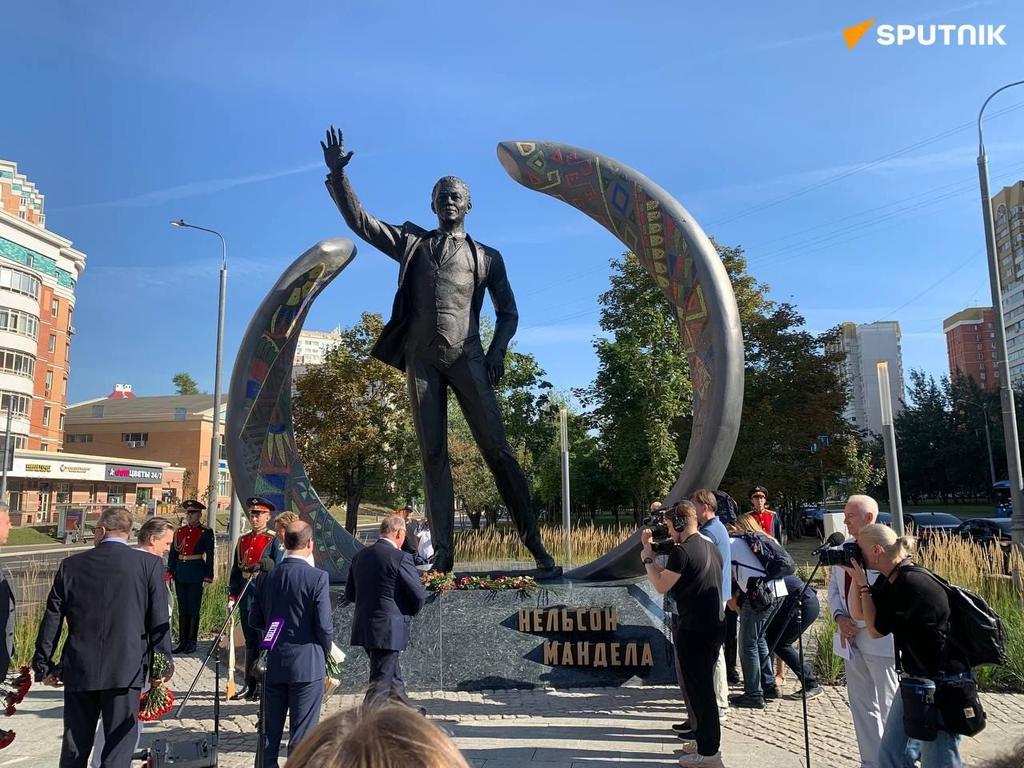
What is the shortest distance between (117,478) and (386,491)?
2634 centimetres

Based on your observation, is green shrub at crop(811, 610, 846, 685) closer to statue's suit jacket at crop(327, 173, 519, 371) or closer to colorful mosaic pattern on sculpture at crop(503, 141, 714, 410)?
colorful mosaic pattern on sculpture at crop(503, 141, 714, 410)

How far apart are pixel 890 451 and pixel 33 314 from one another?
149ft

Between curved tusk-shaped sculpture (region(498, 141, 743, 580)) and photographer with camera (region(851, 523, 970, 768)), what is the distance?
310 cm

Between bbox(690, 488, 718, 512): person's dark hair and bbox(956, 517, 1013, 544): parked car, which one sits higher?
bbox(690, 488, 718, 512): person's dark hair

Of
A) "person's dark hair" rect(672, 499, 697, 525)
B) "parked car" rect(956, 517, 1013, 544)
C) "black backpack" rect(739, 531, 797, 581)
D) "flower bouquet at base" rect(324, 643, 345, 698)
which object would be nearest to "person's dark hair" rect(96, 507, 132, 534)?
"flower bouquet at base" rect(324, 643, 345, 698)

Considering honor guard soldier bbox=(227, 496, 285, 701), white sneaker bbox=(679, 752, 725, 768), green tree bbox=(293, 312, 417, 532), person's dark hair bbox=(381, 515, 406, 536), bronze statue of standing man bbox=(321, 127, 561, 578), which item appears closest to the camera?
white sneaker bbox=(679, 752, 725, 768)

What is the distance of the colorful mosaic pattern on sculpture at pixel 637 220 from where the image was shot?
6723 mm

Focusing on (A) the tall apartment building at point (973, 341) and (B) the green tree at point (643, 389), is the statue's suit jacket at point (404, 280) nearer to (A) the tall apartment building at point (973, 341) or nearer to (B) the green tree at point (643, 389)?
(B) the green tree at point (643, 389)

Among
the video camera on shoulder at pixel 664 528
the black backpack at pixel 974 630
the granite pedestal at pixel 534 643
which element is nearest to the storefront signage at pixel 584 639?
the granite pedestal at pixel 534 643

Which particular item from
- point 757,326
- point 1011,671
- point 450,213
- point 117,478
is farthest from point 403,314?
point 117,478

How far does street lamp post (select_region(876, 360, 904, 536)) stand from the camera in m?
7.18

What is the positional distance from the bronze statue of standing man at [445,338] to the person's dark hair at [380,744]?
591cm

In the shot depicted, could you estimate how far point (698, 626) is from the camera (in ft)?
13.7

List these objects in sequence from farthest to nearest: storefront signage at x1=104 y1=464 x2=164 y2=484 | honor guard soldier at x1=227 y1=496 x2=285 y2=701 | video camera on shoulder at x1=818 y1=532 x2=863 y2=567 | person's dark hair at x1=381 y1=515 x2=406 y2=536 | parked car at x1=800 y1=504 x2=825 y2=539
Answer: storefront signage at x1=104 y1=464 x2=164 y2=484, parked car at x1=800 y1=504 x2=825 y2=539, honor guard soldier at x1=227 y1=496 x2=285 y2=701, person's dark hair at x1=381 y1=515 x2=406 y2=536, video camera on shoulder at x1=818 y1=532 x2=863 y2=567
